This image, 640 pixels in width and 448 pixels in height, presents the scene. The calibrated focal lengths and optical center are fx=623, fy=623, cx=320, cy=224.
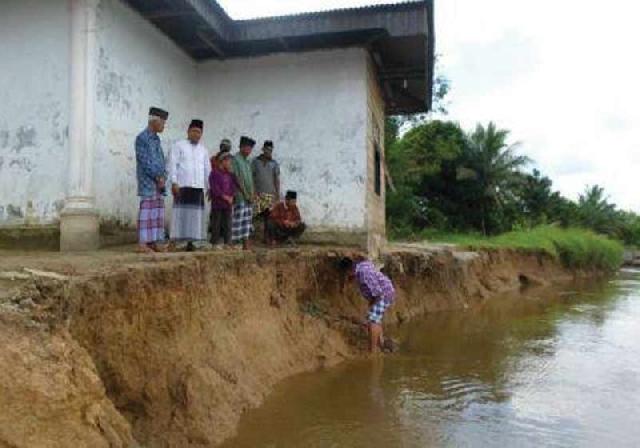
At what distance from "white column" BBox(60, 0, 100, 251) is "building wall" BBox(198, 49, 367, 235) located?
10.4 ft

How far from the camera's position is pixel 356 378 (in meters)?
7.52

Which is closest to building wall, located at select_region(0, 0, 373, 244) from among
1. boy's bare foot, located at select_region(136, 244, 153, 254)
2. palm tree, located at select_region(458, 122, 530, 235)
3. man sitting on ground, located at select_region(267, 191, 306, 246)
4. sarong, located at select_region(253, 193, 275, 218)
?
man sitting on ground, located at select_region(267, 191, 306, 246)

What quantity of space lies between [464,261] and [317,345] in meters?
8.36

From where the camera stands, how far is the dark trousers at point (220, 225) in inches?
334

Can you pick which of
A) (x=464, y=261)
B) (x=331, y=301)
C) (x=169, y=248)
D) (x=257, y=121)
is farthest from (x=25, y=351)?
(x=464, y=261)

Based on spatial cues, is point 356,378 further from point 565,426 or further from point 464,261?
point 464,261

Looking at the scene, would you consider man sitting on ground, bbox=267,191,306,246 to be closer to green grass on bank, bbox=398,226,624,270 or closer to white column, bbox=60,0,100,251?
white column, bbox=60,0,100,251

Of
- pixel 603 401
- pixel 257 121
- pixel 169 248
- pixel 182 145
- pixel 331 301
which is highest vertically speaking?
pixel 257 121

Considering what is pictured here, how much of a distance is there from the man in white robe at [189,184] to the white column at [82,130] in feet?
3.40

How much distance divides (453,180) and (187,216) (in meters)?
23.4

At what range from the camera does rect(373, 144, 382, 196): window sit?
11891mm

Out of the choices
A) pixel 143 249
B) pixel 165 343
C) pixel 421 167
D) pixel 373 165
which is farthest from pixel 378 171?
pixel 421 167

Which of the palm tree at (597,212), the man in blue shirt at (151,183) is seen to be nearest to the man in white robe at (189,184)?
the man in blue shirt at (151,183)

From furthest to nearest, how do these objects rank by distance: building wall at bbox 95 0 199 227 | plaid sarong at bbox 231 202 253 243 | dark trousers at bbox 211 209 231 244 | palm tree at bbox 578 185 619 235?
palm tree at bbox 578 185 619 235
plaid sarong at bbox 231 202 253 243
dark trousers at bbox 211 209 231 244
building wall at bbox 95 0 199 227
